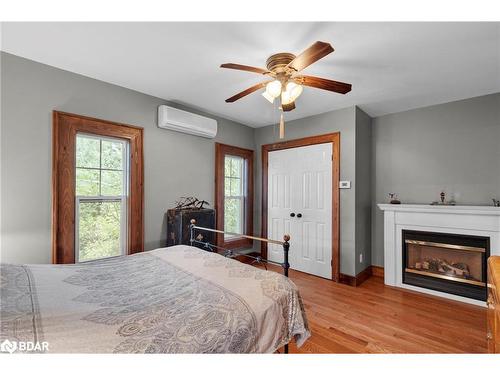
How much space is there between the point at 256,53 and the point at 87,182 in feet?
6.69

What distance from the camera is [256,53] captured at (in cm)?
189

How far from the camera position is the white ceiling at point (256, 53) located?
163 cm

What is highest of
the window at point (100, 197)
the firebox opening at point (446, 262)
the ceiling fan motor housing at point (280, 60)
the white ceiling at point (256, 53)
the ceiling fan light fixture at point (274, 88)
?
the white ceiling at point (256, 53)

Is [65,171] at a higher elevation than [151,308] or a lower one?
higher

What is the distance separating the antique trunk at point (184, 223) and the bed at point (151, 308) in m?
0.99

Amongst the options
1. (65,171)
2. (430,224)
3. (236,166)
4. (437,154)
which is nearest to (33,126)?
(65,171)

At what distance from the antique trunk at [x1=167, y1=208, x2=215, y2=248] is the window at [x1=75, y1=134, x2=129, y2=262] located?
492 mm

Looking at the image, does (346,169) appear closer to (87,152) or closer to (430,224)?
(430,224)

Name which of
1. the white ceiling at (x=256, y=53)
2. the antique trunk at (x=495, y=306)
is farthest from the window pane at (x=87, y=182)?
the antique trunk at (x=495, y=306)

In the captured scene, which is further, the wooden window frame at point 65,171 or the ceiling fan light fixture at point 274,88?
the wooden window frame at point 65,171

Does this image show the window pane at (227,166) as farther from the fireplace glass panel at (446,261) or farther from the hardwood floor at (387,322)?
the fireplace glass panel at (446,261)

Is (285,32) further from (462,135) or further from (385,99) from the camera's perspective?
(462,135)

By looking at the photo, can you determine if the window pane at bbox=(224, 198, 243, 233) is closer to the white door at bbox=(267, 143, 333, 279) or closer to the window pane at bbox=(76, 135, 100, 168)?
the white door at bbox=(267, 143, 333, 279)
